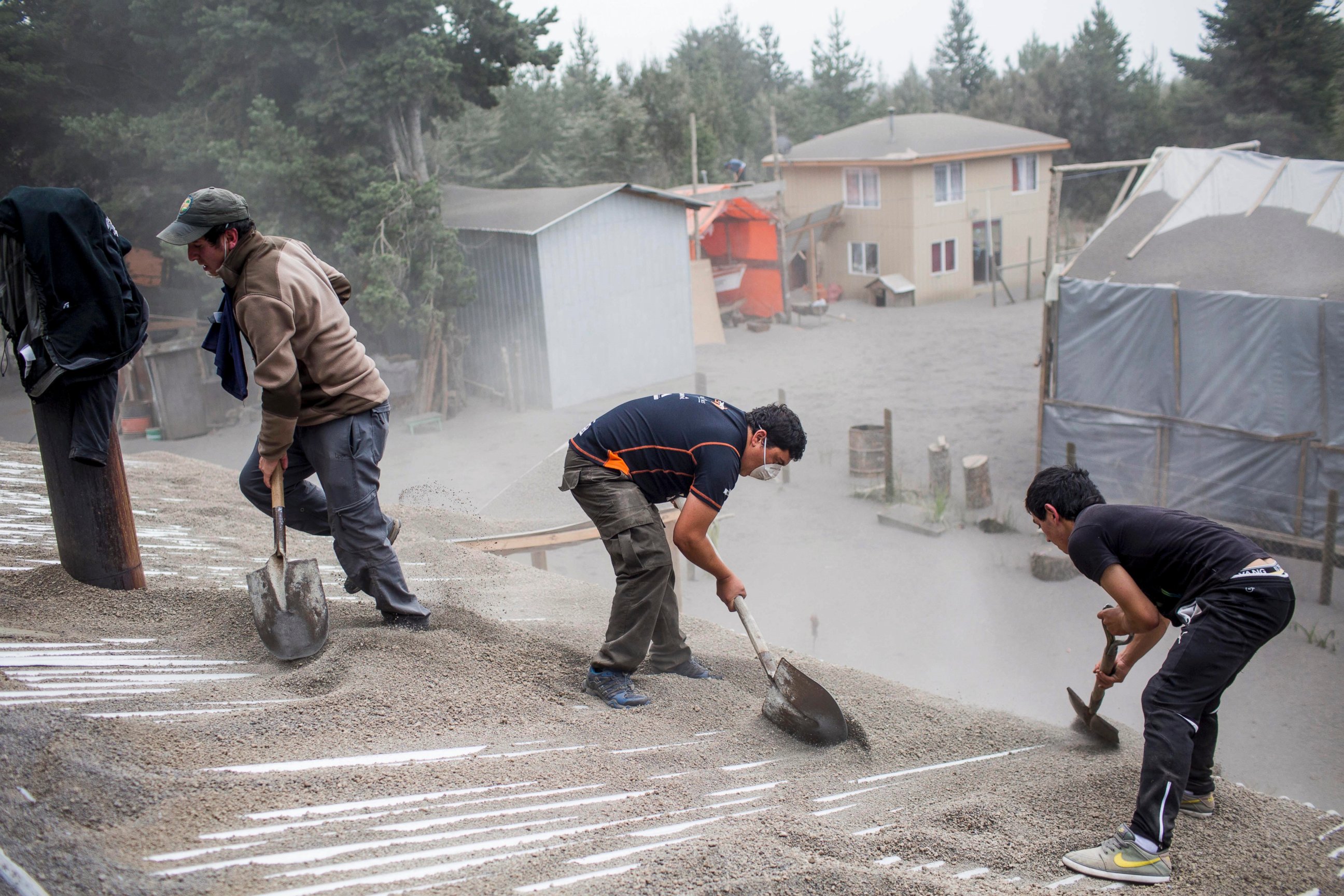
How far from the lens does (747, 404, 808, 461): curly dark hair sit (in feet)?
11.5

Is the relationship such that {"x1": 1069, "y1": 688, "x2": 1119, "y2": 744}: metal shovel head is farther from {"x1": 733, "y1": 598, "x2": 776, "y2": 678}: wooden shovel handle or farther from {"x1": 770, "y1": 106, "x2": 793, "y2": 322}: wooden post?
{"x1": 770, "y1": 106, "x2": 793, "y2": 322}: wooden post

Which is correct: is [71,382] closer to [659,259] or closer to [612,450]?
[612,450]

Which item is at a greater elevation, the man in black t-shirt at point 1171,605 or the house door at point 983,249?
the house door at point 983,249

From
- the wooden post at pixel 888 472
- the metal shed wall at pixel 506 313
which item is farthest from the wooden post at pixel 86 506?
the metal shed wall at pixel 506 313

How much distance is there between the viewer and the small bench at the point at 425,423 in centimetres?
1488

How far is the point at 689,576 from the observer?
8.88 m

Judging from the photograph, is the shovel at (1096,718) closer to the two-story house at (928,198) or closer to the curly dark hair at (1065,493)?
the curly dark hair at (1065,493)

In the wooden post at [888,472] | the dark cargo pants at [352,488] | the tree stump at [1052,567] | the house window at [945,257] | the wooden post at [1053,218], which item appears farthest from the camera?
the house window at [945,257]

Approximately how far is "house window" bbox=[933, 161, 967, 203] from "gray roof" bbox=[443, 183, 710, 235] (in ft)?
31.8

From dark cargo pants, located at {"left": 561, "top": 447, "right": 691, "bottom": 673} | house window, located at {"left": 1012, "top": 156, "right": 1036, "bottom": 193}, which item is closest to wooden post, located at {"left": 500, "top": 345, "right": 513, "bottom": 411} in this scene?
dark cargo pants, located at {"left": 561, "top": 447, "right": 691, "bottom": 673}

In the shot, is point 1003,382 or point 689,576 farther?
point 1003,382

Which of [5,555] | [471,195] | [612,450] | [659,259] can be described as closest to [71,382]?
[5,555]

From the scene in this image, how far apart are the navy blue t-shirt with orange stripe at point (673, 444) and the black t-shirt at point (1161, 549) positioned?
45.6 inches

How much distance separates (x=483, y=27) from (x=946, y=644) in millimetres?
13373
